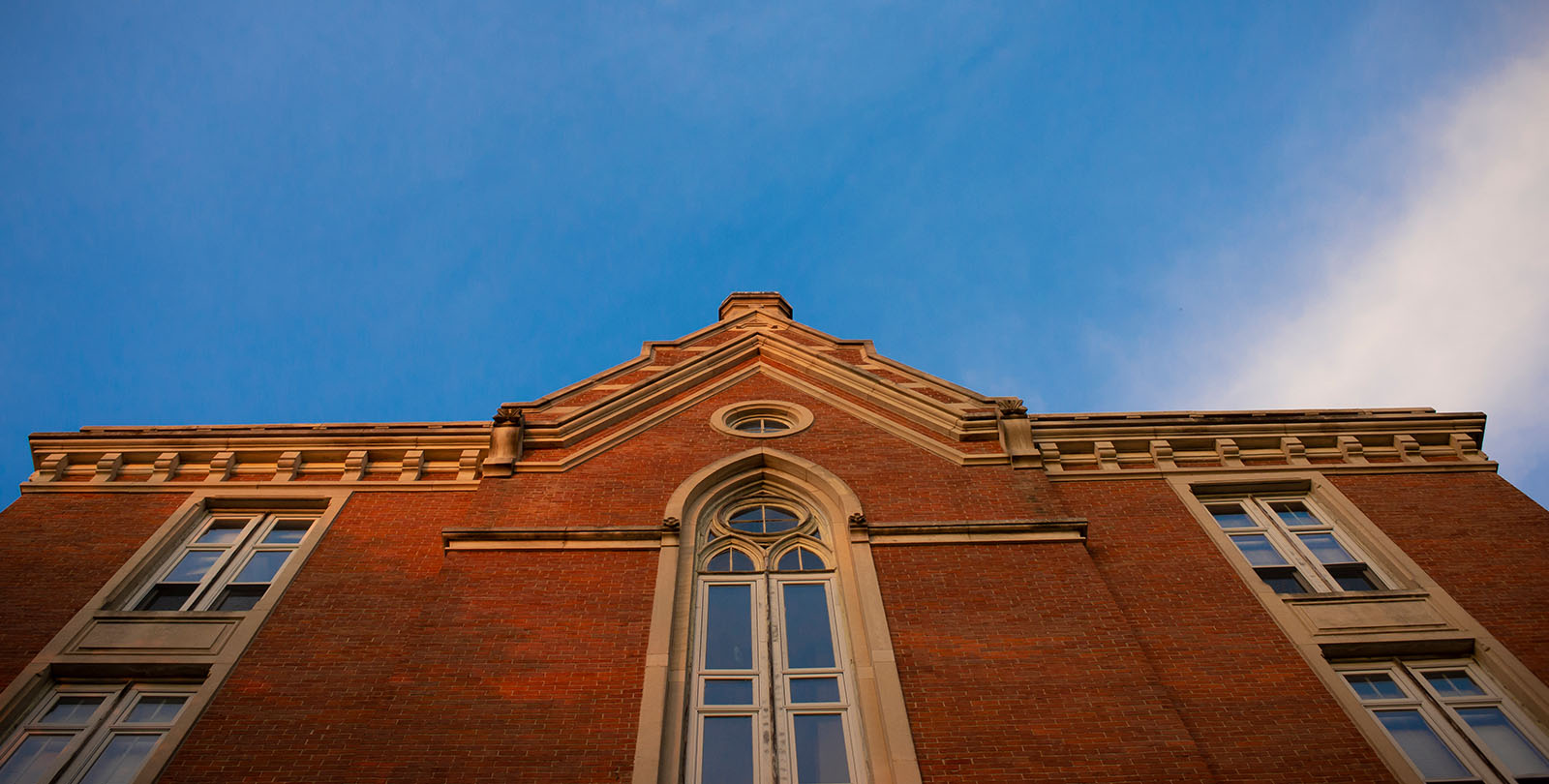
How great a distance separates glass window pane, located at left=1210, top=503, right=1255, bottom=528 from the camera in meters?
15.0

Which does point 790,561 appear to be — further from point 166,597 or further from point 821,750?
point 166,597

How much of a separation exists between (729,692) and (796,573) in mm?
2147

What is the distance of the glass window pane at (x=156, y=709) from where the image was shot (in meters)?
11.7

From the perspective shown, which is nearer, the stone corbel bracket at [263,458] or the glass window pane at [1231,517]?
the glass window pane at [1231,517]

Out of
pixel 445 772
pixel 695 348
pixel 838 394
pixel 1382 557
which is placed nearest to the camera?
pixel 445 772

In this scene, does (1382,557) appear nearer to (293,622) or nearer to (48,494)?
(293,622)

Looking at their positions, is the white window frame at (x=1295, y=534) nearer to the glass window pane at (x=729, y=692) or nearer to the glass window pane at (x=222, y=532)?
the glass window pane at (x=729, y=692)

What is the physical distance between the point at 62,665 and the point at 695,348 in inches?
406

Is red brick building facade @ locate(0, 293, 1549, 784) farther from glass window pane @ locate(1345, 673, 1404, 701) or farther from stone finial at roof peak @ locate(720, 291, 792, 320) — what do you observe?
stone finial at roof peak @ locate(720, 291, 792, 320)

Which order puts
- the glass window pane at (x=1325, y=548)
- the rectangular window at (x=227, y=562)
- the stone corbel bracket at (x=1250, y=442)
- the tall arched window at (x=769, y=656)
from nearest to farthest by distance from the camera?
1. the tall arched window at (x=769, y=656)
2. the rectangular window at (x=227, y=562)
3. the glass window pane at (x=1325, y=548)
4. the stone corbel bracket at (x=1250, y=442)

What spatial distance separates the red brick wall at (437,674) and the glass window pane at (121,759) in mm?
579

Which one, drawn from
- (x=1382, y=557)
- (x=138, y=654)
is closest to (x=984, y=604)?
(x=1382, y=557)

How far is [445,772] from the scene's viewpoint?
397 inches

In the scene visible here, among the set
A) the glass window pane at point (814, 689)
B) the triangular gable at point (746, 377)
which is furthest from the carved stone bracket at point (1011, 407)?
the glass window pane at point (814, 689)
